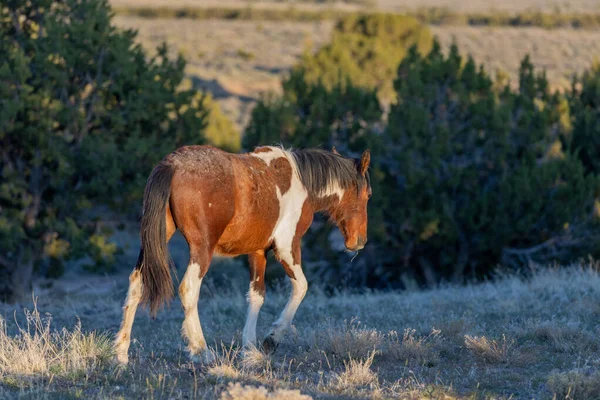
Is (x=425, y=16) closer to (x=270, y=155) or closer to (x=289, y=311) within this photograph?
(x=270, y=155)

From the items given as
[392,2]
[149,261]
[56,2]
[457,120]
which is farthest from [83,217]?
[392,2]

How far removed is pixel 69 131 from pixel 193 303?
955cm

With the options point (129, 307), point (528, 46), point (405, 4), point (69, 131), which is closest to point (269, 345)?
point (129, 307)

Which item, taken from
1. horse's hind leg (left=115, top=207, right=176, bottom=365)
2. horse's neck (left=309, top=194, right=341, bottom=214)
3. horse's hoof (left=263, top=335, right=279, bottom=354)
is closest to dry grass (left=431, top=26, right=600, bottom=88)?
horse's neck (left=309, top=194, right=341, bottom=214)

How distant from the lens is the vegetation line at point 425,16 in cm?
6206

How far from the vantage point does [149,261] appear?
669 cm

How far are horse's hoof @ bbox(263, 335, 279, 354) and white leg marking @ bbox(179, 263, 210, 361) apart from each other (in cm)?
70

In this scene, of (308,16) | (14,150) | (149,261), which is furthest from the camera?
(308,16)

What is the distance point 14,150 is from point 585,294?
10527 millimetres

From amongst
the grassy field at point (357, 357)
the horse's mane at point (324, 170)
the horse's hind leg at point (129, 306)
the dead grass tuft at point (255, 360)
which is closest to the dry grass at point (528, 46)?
the grassy field at point (357, 357)

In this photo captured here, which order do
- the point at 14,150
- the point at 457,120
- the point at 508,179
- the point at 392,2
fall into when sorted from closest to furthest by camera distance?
the point at 14,150 < the point at 508,179 < the point at 457,120 < the point at 392,2

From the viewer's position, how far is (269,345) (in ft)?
24.3

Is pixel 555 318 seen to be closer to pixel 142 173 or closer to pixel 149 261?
pixel 149 261

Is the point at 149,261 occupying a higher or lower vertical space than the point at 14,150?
higher
